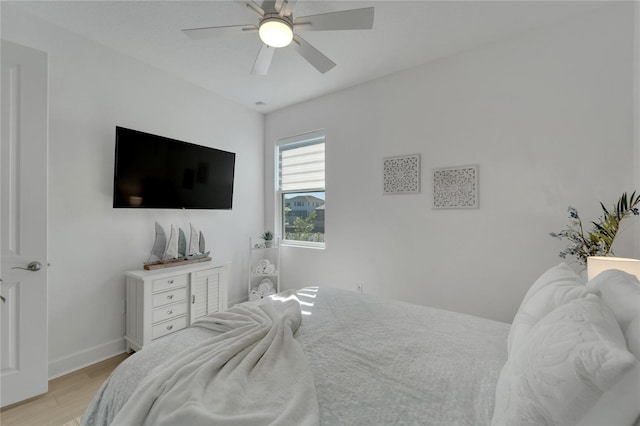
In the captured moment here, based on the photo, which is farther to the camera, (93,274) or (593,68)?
(93,274)

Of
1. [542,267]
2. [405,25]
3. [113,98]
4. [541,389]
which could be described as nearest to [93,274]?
[113,98]

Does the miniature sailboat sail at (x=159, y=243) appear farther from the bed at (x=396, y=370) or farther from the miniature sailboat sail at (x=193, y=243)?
the bed at (x=396, y=370)

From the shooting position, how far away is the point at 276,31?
5.31 ft

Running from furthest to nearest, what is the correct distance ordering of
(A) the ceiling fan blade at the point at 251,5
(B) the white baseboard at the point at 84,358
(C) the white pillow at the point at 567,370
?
1. (B) the white baseboard at the point at 84,358
2. (A) the ceiling fan blade at the point at 251,5
3. (C) the white pillow at the point at 567,370

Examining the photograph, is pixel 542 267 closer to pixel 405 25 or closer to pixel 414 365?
pixel 414 365

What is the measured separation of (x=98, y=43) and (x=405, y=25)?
2.63 metres

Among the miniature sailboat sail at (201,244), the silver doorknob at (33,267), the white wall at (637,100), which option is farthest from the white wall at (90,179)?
the white wall at (637,100)

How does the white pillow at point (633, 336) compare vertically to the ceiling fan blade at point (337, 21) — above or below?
below

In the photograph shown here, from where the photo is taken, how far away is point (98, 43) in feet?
8.03

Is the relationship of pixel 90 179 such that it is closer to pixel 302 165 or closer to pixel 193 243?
pixel 193 243

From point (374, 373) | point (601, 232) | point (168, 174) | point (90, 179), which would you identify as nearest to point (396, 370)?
point (374, 373)

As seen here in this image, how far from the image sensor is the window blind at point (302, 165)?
12.0 feet

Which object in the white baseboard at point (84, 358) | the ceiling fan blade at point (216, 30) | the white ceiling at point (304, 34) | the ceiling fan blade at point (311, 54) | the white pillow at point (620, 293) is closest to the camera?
the white pillow at point (620, 293)

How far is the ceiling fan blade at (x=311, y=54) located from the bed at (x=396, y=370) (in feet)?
5.57
